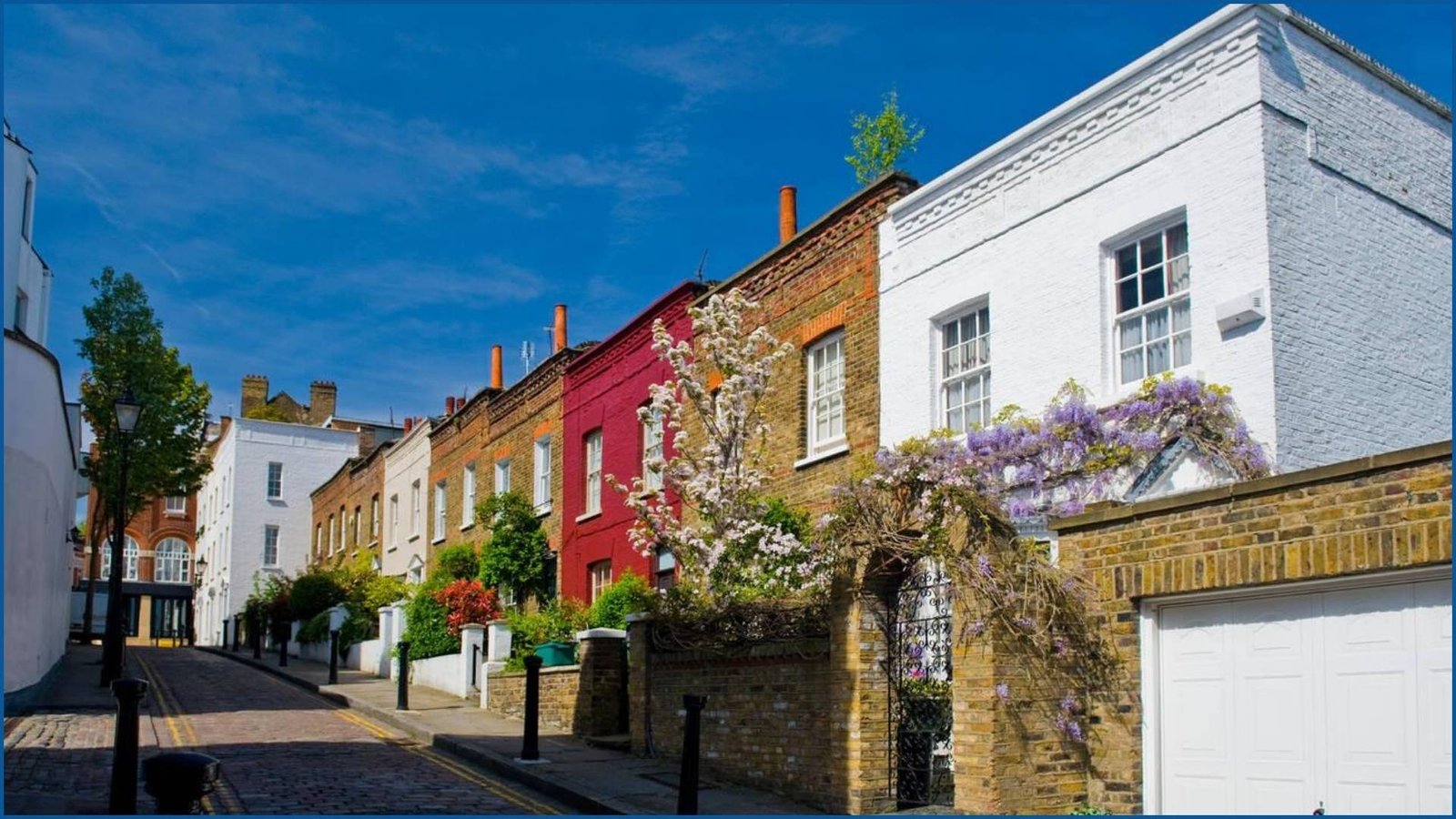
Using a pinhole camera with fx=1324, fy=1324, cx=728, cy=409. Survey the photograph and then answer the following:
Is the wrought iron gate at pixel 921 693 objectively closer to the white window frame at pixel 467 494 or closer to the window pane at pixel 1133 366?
the window pane at pixel 1133 366

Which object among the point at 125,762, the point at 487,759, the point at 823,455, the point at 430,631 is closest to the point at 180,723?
the point at 487,759

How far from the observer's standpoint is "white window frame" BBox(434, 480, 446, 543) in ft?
113

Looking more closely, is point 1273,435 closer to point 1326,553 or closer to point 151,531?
point 1326,553

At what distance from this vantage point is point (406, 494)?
38.5 m

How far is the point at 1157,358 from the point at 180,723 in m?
13.5

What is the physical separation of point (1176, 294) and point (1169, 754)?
4901 mm

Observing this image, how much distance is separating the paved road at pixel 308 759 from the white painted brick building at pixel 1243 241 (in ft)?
22.2

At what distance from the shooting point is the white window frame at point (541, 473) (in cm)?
2792

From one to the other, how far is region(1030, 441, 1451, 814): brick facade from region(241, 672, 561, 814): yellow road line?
435cm

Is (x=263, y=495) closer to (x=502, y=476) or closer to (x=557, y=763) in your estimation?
(x=502, y=476)

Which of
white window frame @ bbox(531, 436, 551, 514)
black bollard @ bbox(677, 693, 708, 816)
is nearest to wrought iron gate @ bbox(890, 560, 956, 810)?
black bollard @ bbox(677, 693, 708, 816)

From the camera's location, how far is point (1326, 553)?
7930mm

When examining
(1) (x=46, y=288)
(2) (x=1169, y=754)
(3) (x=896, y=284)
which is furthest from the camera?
(1) (x=46, y=288)

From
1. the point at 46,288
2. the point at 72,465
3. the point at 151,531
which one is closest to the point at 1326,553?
the point at 72,465
